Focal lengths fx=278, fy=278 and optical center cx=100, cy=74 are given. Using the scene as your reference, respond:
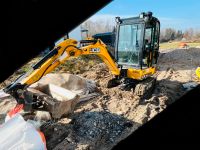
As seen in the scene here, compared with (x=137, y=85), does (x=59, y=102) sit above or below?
above

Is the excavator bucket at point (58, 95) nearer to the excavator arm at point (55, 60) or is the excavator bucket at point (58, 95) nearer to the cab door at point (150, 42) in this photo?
the excavator arm at point (55, 60)

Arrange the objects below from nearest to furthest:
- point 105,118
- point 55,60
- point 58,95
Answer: point 105,118 → point 58,95 → point 55,60

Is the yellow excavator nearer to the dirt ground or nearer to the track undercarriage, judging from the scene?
the track undercarriage

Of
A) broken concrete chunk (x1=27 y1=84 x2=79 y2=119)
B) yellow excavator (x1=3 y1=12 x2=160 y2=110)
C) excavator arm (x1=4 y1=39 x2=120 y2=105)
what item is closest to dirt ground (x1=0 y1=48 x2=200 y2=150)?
broken concrete chunk (x1=27 y1=84 x2=79 y2=119)

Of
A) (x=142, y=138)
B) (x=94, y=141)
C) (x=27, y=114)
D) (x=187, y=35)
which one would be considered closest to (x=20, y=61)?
(x=142, y=138)

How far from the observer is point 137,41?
28.8 feet

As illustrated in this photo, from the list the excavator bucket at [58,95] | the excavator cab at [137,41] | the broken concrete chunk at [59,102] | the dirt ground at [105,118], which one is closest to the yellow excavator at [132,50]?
the excavator cab at [137,41]

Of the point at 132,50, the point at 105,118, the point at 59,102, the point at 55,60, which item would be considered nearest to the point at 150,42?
the point at 132,50

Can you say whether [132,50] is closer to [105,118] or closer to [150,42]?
[150,42]

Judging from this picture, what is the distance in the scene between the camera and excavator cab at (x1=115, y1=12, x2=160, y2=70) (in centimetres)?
864

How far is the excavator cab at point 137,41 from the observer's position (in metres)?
8.64

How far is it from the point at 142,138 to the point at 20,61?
12.4 inches

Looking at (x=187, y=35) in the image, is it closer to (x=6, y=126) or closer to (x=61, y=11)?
(x=6, y=126)

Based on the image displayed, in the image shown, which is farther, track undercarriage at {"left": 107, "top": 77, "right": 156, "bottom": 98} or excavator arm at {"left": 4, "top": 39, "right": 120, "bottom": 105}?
track undercarriage at {"left": 107, "top": 77, "right": 156, "bottom": 98}
